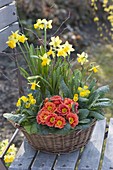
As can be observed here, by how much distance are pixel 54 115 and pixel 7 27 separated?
2.38 feet

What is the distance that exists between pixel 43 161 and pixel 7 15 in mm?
885

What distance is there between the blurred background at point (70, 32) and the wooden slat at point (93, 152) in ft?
4.21

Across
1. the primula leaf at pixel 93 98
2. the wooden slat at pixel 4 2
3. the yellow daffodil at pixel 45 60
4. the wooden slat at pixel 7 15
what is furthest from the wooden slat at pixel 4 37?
the primula leaf at pixel 93 98

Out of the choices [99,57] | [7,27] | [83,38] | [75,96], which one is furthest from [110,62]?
[75,96]

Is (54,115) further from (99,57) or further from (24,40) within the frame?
(99,57)

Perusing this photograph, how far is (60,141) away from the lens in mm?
1622

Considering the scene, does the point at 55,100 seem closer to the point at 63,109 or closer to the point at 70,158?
the point at 63,109

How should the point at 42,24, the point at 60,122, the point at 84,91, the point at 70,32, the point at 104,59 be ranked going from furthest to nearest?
the point at 70,32 → the point at 104,59 → the point at 42,24 → the point at 84,91 → the point at 60,122

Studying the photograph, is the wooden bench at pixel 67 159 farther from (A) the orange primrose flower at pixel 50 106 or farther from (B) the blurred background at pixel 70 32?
(B) the blurred background at pixel 70 32

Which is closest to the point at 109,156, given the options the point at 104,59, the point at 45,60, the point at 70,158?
the point at 70,158

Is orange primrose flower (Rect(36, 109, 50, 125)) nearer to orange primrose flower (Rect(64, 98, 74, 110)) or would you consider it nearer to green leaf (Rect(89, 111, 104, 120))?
orange primrose flower (Rect(64, 98, 74, 110))

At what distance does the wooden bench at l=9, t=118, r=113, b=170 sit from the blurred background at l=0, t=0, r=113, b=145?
1344 millimetres

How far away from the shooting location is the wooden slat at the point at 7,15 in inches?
78.3

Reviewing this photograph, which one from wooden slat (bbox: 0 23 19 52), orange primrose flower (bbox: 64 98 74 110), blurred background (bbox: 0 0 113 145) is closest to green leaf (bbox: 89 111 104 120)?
orange primrose flower (bbox: 64 98 74 110)
